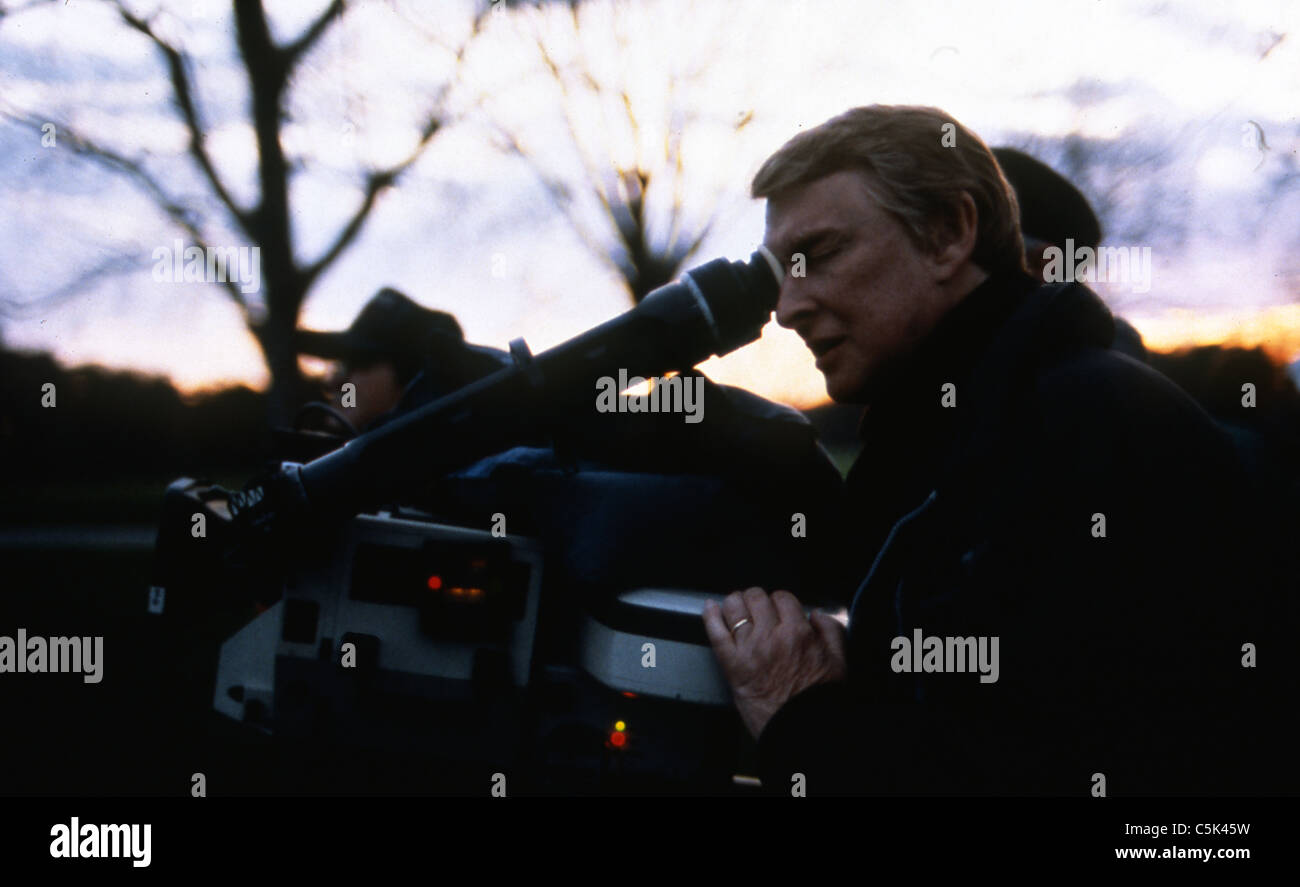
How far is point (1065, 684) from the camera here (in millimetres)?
1192

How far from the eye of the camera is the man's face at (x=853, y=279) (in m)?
1.70

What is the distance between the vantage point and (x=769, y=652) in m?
1.51

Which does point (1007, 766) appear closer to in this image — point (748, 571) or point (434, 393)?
point (748, 571)

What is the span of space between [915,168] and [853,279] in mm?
217

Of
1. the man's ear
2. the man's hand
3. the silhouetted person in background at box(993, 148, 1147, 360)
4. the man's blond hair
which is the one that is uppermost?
the silhouetted person in background at box(993, 148, 1147, 360)

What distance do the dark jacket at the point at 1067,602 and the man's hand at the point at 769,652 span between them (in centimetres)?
5

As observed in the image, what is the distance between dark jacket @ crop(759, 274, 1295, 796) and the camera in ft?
3.91

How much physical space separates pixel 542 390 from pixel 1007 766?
0.97m

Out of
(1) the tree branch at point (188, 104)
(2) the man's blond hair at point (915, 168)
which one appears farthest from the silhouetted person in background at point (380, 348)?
(1) the tree branch at point (188, 104)

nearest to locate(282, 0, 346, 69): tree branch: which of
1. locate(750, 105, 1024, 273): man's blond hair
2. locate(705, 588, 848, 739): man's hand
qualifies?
locate(750, 105, 1024, 273): man's blond hair

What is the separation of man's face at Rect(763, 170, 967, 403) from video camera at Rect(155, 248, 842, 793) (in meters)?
0.08

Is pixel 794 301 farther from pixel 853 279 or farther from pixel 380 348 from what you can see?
pixel 380 348

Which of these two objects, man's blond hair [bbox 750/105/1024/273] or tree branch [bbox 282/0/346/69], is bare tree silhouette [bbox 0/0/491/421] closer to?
tree branch [bbox 282/0/346/69]
